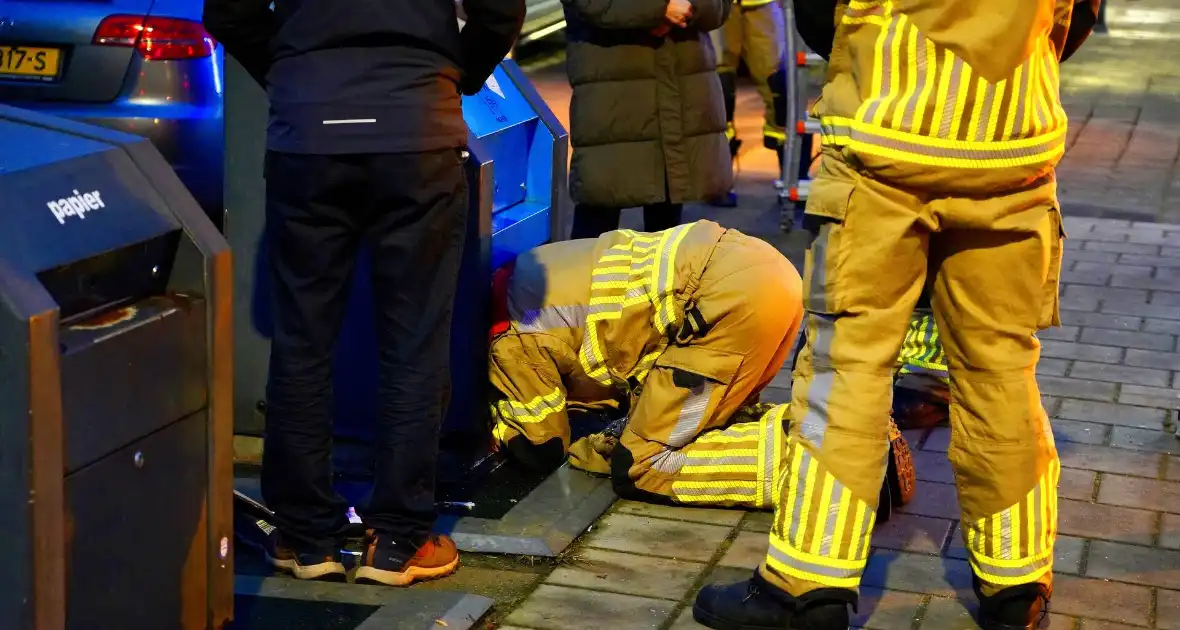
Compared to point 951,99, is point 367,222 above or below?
below

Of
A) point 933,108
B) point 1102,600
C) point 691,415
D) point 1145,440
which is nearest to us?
point 933,108

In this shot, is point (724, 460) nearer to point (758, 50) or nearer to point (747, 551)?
point (747, 551)

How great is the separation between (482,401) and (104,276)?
2068 mm

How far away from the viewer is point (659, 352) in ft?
15.6

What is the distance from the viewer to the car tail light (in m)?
5.73

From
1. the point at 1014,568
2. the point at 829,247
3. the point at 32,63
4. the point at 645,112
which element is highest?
the point at 829,247

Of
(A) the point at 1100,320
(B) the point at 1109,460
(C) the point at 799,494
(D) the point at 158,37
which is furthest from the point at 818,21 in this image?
(A) the point at 1100,320

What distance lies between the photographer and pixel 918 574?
3.97 m

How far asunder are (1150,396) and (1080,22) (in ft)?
7.22

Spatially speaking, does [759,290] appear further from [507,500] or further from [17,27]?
[17,27]

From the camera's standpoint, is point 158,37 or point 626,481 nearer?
point 626,481

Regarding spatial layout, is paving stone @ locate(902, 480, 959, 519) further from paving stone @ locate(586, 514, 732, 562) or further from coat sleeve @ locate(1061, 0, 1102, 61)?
coat sleeve @ locate(1061, 0, 1102, 61)

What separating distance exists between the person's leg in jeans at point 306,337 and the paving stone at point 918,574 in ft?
4.38

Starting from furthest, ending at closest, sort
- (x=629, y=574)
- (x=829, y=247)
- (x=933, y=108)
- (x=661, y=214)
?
1. (x=661, y=214)
2. (x=629, y=574)
3. (x=829, y=247)
4. (x=933, y=108)
